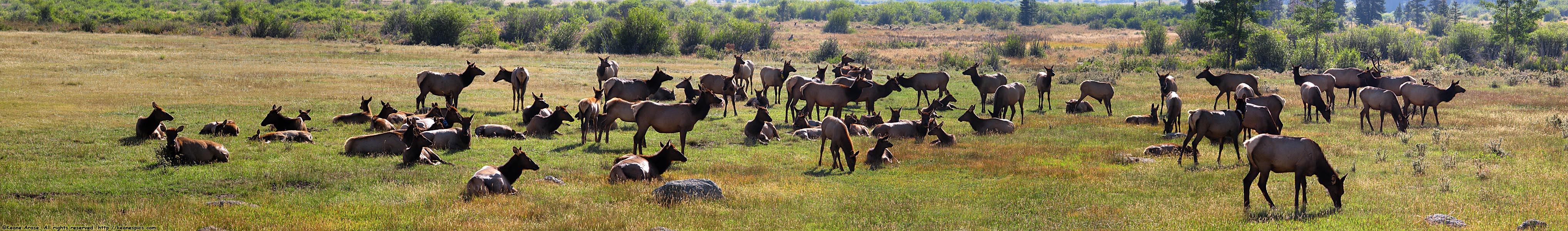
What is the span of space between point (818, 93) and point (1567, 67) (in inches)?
1727

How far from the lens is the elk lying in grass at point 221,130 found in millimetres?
17141

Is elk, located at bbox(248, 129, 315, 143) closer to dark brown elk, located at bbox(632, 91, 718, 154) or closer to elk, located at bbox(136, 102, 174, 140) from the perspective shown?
elk, located at bbox(136, 102, 174, 140)

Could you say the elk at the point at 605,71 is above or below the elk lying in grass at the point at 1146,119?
above

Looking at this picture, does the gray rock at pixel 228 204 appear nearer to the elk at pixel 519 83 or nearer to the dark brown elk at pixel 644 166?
the dark brown elk at pixel 644 166

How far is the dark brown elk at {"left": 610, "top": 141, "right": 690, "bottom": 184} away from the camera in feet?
41.0

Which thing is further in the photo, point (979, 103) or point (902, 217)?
point (979, 103)

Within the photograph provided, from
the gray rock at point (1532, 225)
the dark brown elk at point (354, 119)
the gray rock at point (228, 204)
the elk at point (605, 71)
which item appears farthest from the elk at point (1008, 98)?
the gray rock at point (228, 204)

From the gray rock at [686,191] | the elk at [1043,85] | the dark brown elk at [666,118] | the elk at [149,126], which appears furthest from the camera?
the elk at [1043,85]

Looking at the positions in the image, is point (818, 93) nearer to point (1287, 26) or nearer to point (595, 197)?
point (595, 197)

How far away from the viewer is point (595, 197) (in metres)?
11.1

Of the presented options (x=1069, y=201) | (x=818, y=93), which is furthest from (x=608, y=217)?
(x=818, y=93)

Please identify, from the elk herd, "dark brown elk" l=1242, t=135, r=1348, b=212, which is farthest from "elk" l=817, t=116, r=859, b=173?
"dark brown elk" l=1242, t=135, r=1348, b=212

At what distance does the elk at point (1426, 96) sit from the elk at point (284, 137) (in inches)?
882

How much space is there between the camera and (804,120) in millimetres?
20797
